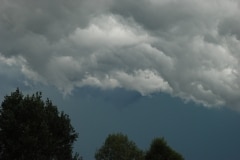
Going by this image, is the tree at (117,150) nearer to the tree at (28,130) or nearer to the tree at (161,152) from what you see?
the tree at (161,152)

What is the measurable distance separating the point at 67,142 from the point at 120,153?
23155mm

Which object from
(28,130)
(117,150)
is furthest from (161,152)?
(28,130)

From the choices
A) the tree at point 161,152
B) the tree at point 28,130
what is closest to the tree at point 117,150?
the tree at point 161,152

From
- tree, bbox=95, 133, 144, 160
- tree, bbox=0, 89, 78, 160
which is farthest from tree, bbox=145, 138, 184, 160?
tree, bbox=0, 89, 78, 160

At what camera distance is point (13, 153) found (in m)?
61.6

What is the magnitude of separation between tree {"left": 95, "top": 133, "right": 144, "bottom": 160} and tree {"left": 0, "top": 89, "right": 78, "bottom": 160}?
23.7 metres

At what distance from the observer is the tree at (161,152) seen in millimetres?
93188

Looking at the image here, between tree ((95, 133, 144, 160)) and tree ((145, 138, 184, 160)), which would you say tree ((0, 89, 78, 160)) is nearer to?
tree ((95, 133, 144, 160))

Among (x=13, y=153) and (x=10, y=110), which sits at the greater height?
(x=10, y=110)

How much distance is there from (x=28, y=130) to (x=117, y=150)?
34.5 metres

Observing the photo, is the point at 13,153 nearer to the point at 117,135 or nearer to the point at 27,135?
the point at 27,135

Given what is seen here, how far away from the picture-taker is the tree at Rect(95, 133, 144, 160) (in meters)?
92.7

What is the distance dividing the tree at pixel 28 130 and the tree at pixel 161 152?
28.3m

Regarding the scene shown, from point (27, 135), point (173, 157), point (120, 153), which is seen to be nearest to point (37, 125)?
point (27, 135)
